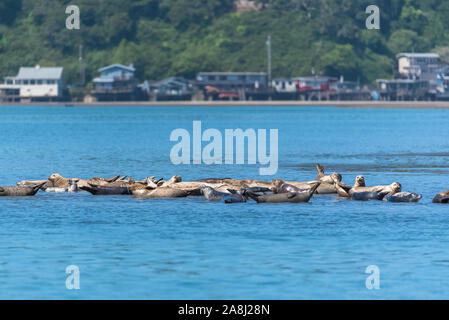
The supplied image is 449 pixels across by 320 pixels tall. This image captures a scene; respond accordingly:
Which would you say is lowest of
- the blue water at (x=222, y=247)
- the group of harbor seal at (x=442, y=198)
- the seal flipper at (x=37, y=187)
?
the blue water at (x=222, y=247)

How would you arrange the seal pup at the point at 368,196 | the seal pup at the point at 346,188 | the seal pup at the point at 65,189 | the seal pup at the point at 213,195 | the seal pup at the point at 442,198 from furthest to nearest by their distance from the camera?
the seal pup at the point at 65,189, the seal pup at the point at 346,188, the seal pup at the point at 368,196, the seal pup at the point at 213,195, the seal pup at the point at 442,198

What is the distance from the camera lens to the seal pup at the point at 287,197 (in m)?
37.8

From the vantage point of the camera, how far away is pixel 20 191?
39.7m

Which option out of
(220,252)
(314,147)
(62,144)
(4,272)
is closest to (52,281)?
(4,272)

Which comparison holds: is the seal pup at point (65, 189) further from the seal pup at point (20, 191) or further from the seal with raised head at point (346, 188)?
the seal with raised head at point (346, 188)

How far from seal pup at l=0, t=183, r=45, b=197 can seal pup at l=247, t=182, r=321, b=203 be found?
9.17 meters

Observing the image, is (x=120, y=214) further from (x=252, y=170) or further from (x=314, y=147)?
(x=314, y=147)

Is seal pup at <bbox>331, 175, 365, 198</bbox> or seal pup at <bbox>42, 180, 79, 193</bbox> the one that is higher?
seal pup at <bbox>331, 175, 365, 198</bbox>

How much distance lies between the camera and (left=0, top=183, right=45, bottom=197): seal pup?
3969 cm

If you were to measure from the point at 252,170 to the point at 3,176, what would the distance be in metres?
14.9

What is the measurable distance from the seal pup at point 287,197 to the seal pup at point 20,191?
917 cm

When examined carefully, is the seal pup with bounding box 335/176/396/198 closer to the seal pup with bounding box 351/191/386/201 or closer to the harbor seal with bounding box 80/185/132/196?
the seal pup with bounding box 351/191/386/201

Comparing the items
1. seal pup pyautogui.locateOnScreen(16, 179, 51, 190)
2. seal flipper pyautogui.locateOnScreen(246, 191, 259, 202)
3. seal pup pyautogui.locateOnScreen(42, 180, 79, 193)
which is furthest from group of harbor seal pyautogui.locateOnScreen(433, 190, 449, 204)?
seal pup pyautogui.locateOnScreen(16, 179, 51, 190)

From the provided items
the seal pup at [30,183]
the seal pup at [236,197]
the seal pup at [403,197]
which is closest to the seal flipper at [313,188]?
the seal pup at [236,197]
